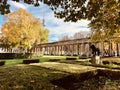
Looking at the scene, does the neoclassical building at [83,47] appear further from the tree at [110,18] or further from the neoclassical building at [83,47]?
the tree at [110,18]

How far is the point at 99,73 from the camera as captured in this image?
10094 mm

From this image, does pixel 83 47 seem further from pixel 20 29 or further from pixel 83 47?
pixel 20 29

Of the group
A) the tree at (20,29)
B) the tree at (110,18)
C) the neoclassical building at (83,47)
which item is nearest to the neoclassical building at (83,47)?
the neoclassical building at (83,47)

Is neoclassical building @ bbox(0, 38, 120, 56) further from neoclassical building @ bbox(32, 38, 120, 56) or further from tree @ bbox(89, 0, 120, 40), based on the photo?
tree @ bbox(89, 0, 120, 40)

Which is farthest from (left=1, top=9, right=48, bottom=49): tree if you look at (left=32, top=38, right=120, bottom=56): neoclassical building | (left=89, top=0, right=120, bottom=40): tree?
(left=89, top=0, right=120, bottom=40): tree

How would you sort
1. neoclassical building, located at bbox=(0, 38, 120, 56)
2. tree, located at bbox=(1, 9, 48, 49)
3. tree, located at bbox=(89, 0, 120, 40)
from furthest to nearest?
neoclassical building, located at bbox=(0, 38, 120, 56) < tree, located at bbox=(1, 9, 48, 49) < tree, located at bbox=(89, 0, 120, 40)

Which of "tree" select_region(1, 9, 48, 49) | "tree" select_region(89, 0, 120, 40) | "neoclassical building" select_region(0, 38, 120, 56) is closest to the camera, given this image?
"tree" select_region(89, 0, 120, 40)

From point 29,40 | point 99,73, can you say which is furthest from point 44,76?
point 29,40

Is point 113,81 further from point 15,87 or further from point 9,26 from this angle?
point 9,26

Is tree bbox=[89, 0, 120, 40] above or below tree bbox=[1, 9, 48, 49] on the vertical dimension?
below

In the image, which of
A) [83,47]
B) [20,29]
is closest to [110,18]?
[20,29]

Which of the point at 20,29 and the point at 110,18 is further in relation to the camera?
the point at 20,29

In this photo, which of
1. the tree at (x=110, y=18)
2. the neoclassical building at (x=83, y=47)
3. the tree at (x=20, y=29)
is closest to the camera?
the tree at (x=110, y=18)

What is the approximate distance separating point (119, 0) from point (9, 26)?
3197 centimetres
